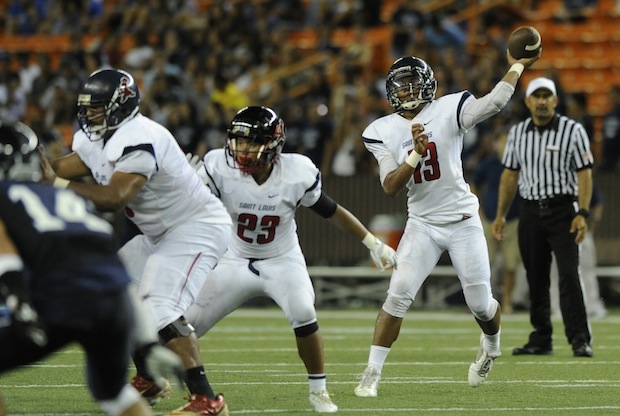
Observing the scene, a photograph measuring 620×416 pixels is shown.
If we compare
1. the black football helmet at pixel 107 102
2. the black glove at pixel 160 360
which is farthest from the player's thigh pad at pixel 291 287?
the black glove at pixel 160 360

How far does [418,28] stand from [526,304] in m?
4.08

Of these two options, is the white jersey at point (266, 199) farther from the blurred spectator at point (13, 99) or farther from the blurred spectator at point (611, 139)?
the blurred spectator at point (13, 99)

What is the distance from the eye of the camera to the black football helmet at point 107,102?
215 inches

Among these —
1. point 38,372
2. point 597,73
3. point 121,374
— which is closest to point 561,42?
point 597,73

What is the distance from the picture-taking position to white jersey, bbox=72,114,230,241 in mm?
5242

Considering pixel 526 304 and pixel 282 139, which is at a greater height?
pixel 282 139

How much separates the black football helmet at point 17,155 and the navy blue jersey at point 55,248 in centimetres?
13

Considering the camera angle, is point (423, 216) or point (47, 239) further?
point (423, 216)

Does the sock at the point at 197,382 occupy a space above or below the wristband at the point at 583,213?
below

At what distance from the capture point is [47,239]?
371 cm

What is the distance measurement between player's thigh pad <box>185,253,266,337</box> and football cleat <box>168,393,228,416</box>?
23.2 inches

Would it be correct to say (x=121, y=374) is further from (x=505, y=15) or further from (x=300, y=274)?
(x=505, y=15)

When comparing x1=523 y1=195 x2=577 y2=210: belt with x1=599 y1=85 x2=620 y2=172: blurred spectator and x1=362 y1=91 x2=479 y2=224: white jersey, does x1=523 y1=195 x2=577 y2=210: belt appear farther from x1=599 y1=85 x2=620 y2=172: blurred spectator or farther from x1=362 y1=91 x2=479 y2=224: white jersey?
x1=599 y1=85 x2=620 y2=172: blurred spectator

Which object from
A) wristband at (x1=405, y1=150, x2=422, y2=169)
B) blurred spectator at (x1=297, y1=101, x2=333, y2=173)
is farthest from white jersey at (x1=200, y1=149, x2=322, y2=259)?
blurred spectator at (x1=297, y1=101, x2=333, y2=173)
